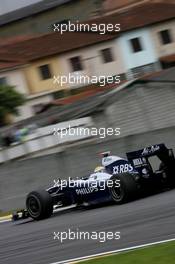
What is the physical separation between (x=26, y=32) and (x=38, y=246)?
185ft

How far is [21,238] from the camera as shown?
40.9 feet

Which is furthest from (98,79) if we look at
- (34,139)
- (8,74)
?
(34,139)

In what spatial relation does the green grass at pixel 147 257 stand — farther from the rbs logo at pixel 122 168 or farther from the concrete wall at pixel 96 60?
the concrete wall at pixel 96 60

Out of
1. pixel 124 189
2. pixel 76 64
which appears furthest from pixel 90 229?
pixel 76 64

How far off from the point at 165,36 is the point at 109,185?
40383 mm

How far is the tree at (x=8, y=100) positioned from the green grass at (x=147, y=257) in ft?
125

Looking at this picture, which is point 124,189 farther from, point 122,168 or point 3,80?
point 3,80

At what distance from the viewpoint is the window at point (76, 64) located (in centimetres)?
5122

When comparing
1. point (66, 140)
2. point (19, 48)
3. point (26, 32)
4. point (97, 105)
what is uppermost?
point (26, 32)

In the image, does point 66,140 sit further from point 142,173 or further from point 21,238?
point 21,238
